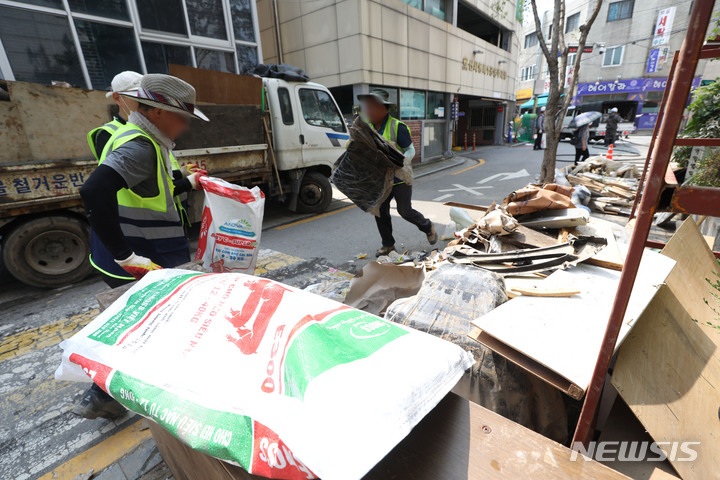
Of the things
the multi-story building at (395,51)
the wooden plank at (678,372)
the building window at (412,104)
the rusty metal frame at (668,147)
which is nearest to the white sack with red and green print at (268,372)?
the rusty metal frame at (668,147)

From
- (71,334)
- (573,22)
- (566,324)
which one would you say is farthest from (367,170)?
(573,22)

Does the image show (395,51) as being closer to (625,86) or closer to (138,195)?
(138,195)

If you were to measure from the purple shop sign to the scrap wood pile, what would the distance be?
29181mm

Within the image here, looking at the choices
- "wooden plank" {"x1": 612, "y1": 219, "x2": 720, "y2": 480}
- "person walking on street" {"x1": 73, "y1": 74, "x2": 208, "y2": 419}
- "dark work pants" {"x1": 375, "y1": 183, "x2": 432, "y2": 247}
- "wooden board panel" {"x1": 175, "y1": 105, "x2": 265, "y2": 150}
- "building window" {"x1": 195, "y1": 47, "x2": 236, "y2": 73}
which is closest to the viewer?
"wooden plank" {"x1": 612, "y1": 219, "x2": 720, "y2": 480}

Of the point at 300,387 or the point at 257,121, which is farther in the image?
the point at 257,121

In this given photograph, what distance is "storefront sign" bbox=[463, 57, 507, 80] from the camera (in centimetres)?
1628

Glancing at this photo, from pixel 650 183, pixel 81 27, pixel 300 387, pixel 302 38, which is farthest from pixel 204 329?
pixel 302 38

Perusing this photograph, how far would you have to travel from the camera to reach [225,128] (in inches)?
201

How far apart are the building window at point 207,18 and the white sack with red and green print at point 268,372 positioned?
30.7 feet

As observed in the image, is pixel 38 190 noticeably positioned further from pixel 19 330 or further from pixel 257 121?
pixel 257 121

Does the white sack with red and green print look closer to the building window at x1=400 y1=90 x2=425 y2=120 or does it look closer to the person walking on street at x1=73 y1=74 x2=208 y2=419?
the person walking on street at x1=73 y1=74 x2=208 y2=419

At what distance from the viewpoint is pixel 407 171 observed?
382 cm

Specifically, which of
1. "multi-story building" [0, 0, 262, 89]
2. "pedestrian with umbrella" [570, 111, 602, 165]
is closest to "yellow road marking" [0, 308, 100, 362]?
"multi-story building" [0, 0, 262, 89]

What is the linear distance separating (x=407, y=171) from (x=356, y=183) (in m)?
0.63
